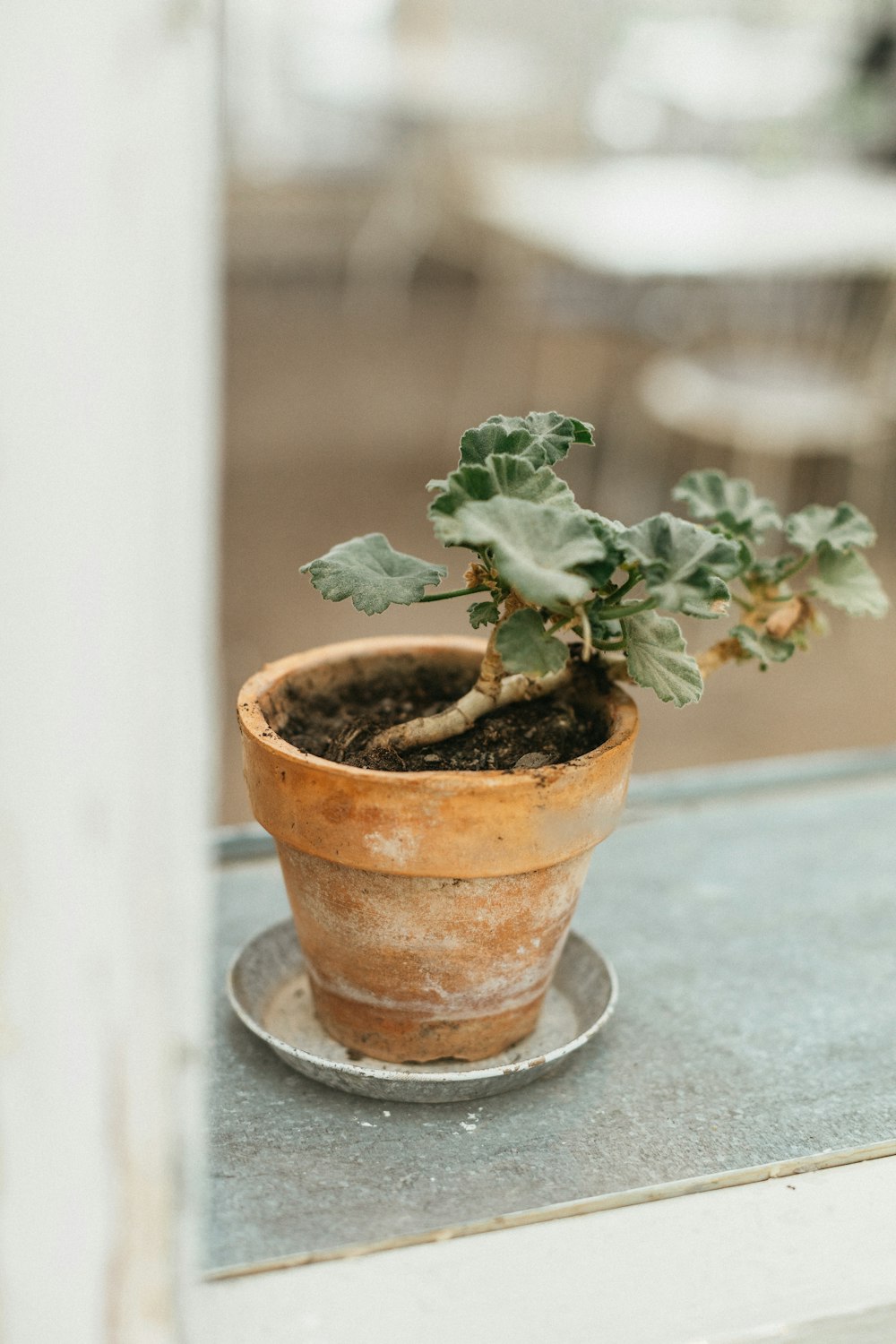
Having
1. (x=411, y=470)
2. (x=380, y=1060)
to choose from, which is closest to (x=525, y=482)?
(x=380, y=1060)

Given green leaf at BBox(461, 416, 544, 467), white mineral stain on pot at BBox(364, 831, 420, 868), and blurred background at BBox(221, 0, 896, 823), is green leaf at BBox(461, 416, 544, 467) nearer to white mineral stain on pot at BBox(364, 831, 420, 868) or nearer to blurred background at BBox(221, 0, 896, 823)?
white mineral stain on pot at BBox(364, 831, 420, 868)

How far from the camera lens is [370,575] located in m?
0.74

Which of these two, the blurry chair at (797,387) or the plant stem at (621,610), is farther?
the blurry chair at (797,387)

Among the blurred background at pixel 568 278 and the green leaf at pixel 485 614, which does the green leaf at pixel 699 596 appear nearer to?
the green leaf at pixel 485 614

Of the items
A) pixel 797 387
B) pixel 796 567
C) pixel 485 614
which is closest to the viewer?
pixel 485 614

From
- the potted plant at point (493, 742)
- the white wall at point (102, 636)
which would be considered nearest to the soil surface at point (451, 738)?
the potted plant at point (493, 742)

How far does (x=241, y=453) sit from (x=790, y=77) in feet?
10.4

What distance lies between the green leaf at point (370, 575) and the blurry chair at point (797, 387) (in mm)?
2429

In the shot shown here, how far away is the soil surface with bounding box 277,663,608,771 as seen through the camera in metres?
0.78

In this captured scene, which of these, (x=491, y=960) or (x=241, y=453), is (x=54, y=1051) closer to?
(x=491, y=960)

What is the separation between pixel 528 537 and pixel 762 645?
0.85ft

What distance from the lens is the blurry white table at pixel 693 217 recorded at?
3.00m

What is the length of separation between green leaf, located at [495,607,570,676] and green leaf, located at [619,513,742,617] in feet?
0.18

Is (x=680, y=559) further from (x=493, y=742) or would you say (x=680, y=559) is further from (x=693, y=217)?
(x=693, y=217)
